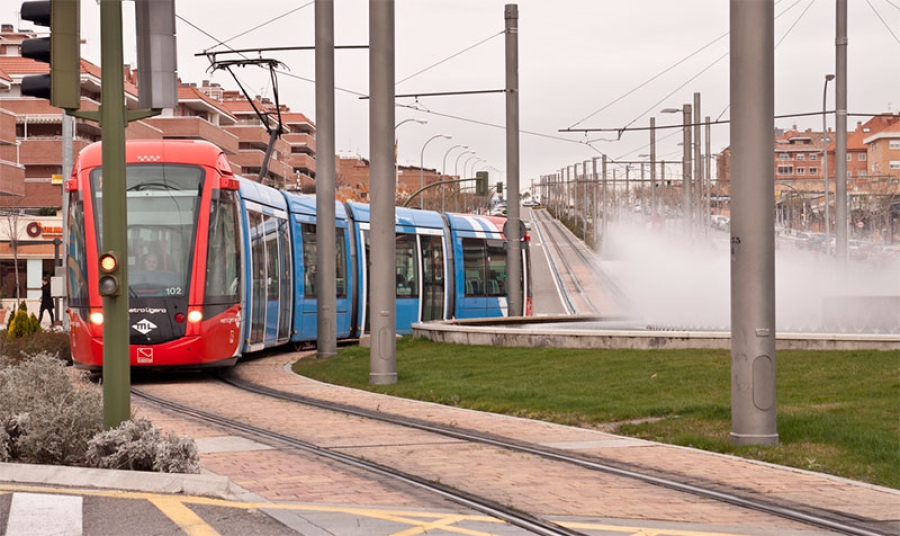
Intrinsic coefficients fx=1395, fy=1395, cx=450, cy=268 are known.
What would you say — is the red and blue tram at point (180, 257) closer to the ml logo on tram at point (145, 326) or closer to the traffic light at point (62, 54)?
the ml logo on tram at point (145, 326)

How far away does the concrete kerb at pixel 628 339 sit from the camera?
19.5 meters

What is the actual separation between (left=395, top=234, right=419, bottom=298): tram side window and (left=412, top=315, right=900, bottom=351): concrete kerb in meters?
6.02

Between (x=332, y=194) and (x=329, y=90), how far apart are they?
6.35ft

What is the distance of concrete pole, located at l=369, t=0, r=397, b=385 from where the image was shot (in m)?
20.0

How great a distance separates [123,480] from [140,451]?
1.33 feet

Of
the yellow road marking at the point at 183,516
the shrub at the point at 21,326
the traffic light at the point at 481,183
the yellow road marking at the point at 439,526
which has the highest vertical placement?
the traffic light at the point at 481,183

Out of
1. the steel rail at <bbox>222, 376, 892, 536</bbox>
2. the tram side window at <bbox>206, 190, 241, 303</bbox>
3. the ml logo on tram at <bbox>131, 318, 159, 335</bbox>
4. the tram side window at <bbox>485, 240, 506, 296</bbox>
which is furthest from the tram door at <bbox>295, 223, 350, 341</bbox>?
the steel rail at <bbox>222, 376, 892, 536</bbox>

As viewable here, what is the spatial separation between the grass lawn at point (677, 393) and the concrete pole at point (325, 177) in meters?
2.40

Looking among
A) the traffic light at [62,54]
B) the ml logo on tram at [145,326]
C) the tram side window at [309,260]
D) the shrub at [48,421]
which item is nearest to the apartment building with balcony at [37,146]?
the tram side window at [309,260]

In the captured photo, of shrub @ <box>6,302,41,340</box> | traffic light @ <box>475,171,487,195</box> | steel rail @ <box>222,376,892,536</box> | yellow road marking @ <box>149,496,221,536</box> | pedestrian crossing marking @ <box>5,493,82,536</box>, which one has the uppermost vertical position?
traffic light @ <box>475,171,487,195</box>

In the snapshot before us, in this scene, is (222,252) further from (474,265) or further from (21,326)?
(474,265)

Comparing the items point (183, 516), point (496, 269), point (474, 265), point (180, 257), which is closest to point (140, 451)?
point (183, 516)

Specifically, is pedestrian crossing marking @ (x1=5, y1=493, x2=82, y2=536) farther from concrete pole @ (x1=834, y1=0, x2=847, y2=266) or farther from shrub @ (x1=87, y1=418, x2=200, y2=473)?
concrete pole @ (x1=834, y1=0, x2=847, y2=266)

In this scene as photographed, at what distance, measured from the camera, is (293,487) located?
9961 millimetres
